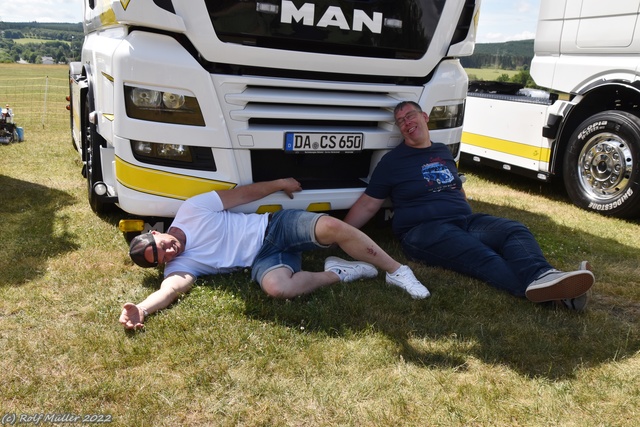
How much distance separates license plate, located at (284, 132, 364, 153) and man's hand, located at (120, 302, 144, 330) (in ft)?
4.69

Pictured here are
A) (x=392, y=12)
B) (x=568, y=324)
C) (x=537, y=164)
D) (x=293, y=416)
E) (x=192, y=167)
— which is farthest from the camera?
(x=537, y=164)

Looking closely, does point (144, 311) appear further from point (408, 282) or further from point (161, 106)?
point (408, 282)

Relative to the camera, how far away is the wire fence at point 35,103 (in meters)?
12.4

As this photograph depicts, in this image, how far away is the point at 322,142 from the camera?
12.9 ft

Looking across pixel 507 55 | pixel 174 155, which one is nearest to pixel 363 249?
pixel 174 155

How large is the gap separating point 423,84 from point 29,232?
10.5ft

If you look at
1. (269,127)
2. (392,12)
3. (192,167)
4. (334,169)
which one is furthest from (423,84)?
(192,167)

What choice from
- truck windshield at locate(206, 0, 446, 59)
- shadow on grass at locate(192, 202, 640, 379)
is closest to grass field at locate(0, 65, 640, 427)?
shadow on grass at locate(192, 202, 640, 379)

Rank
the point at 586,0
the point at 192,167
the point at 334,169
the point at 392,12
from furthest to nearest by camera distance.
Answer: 1. the point at 586,0
2. the point at 334,169
3. the point at 392,12
4. the point at 192,167

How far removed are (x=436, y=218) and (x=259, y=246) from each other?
4.16 ft

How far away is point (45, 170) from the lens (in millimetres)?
6980

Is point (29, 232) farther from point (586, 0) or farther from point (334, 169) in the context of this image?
point (586, 0)

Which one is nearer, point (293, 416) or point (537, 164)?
point (293, 416)

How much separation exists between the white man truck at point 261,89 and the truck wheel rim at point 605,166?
7.30 ft
